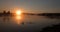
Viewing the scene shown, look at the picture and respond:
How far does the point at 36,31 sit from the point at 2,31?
448 cm

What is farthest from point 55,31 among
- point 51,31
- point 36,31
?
Result: point 36,31

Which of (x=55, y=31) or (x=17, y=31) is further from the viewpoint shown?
(x=17, y=31)

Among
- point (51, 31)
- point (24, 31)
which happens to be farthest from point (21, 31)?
point (51, 31)

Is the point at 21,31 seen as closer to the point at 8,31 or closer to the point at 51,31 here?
the point at 8,31

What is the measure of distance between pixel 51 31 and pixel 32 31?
2984mm

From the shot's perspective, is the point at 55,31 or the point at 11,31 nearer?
the point at 55,31

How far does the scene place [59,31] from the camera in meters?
16.8

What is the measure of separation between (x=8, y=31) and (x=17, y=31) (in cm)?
122

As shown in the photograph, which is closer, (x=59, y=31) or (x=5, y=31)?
(x=59, y=31)

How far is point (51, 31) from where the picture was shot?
17.2 m

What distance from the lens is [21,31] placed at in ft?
63.6

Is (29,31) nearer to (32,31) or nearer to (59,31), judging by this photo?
(32,31)

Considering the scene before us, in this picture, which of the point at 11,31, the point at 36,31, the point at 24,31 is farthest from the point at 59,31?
the point at 11,31

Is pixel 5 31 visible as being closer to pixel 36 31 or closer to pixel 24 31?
pixel 24 31
